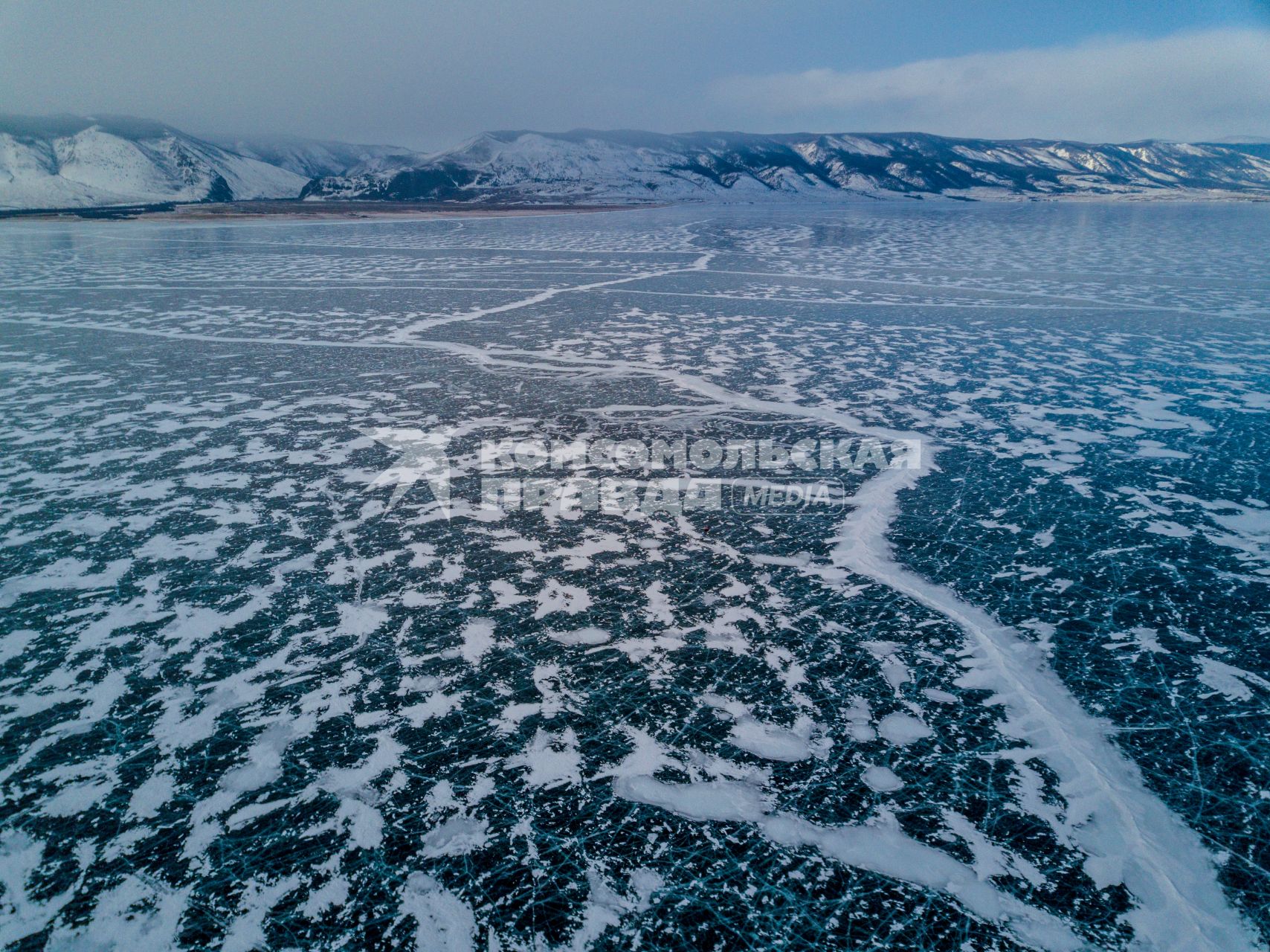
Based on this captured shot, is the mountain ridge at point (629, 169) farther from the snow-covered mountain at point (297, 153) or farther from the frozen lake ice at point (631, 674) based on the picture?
the frozen lake ice at point (631, 674)

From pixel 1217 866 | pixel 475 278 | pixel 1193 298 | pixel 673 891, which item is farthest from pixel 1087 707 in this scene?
pixel 475 278

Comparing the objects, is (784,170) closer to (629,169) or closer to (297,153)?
(629,169)

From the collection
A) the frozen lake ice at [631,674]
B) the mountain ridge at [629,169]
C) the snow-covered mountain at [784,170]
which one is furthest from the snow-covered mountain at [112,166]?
the frozen lake ice at [631,674]

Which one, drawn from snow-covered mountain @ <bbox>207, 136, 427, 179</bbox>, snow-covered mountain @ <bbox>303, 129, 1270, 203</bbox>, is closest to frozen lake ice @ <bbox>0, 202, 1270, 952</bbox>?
snow-covered mountain @ <bbox>303, 129, 1270, 203</bbox>

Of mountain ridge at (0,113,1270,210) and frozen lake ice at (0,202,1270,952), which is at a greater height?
mountain ridge at (0,113,1270,210)

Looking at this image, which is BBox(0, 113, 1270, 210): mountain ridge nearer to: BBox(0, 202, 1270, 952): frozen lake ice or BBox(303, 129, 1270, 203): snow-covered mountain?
BBox(303, 129, 1270, 203): snow-covered mountain

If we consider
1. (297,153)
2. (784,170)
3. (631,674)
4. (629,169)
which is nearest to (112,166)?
(297,153)
